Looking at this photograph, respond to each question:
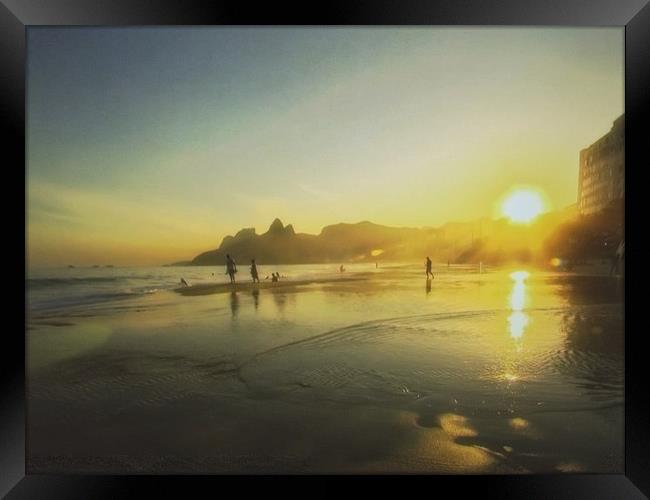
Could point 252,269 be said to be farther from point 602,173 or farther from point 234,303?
point 602,173

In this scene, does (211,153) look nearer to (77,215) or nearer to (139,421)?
(77,215)

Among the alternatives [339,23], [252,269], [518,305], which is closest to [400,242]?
[518,305]

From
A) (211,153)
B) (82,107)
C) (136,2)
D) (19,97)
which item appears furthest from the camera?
(211,153)

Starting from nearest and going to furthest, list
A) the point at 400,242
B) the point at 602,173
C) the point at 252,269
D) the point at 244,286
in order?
the point at 602,173, the point at 400,242, the point at 252,269, the point at 244,286

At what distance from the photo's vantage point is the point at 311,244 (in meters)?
5.47

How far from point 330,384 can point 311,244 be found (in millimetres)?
2491

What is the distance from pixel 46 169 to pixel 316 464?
397cm

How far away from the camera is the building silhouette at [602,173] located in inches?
133

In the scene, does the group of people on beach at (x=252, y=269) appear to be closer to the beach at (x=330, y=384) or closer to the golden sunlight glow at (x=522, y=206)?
the beach at (x=330, y=384)

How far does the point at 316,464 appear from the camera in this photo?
115 inches

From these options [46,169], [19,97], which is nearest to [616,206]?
[19,97]

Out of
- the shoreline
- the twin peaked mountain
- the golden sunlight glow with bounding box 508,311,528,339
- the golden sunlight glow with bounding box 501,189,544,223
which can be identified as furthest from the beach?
the shoreline

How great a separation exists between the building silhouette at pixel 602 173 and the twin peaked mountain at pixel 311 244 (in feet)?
6.07

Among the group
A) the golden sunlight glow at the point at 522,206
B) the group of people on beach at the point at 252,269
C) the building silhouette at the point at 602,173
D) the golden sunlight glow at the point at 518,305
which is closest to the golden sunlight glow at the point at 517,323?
the golden sunlight glow at the point at 518,305
